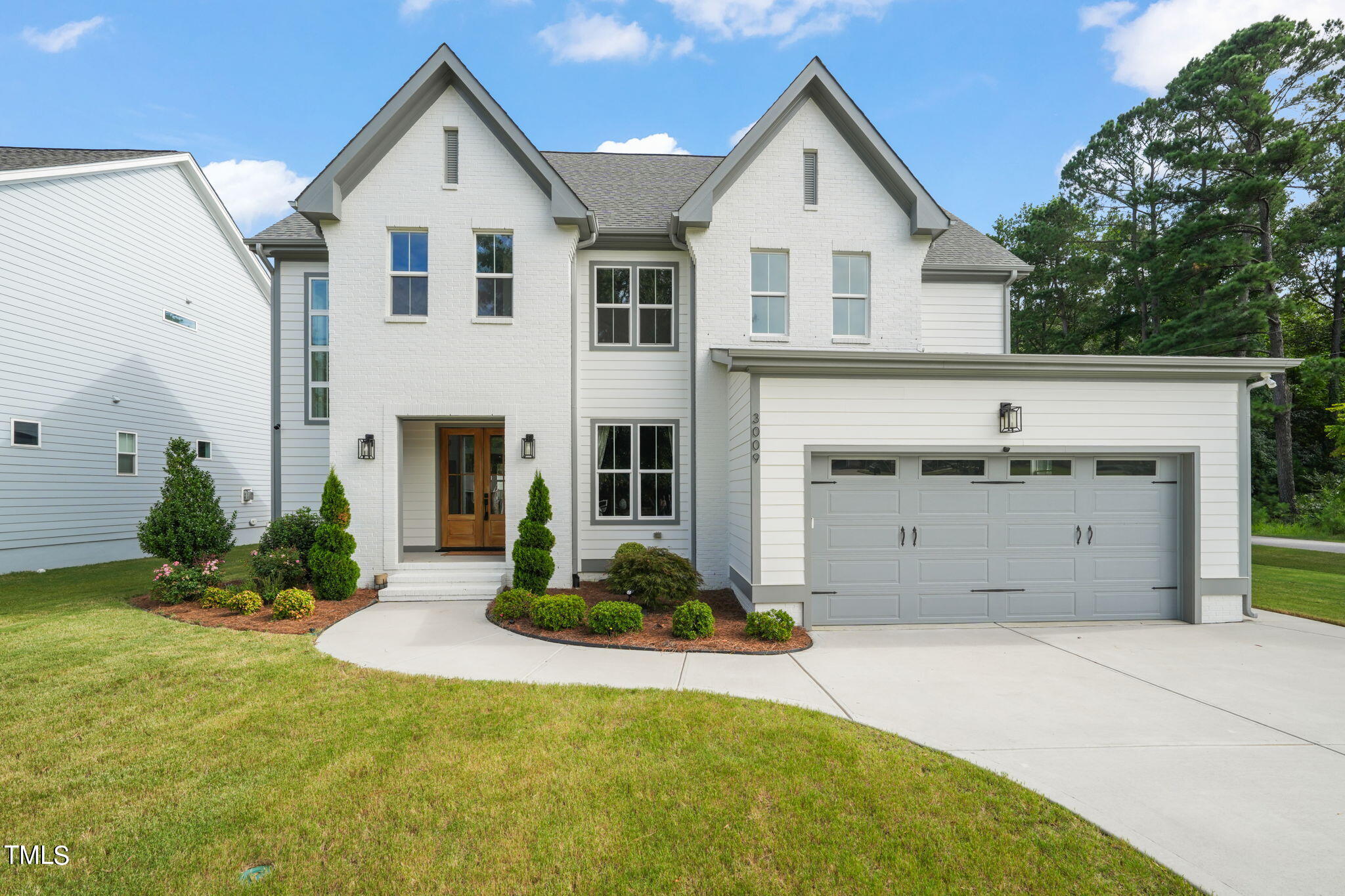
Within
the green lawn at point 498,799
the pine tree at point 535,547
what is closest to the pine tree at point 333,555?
the pine tree at point 535,547

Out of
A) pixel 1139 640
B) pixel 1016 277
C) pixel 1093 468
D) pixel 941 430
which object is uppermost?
pixel 1016 277

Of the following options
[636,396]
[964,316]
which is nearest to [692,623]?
[636,396]

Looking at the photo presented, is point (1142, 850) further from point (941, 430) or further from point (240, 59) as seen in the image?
point (240, 59)

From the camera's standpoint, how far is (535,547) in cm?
930

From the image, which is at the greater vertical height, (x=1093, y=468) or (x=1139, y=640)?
(x=1093, y=468)

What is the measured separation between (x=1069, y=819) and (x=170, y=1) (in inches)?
670

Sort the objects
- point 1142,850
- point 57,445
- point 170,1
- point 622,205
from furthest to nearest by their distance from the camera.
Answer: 1. point 57,445
2. point 622,205
3. point 170,1
4. point 1142,850

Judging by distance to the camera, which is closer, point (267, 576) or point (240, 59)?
point (267, 576)

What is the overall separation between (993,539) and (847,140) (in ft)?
24.2

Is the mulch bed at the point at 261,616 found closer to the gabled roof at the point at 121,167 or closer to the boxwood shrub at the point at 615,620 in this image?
the boxwood shrub at the point at 615,620

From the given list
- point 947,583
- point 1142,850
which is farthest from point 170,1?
point 1142,850

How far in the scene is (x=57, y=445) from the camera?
13008mm

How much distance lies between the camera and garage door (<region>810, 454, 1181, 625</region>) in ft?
26.9

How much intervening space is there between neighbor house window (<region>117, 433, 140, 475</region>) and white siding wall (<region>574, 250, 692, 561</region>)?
12.4 metres
